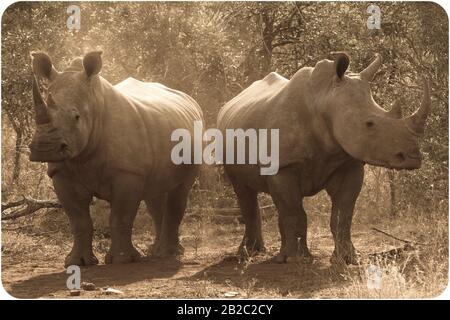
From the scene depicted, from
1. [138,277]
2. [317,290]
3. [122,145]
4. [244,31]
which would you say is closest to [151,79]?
[244,31]

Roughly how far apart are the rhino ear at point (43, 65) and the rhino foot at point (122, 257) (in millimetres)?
2011

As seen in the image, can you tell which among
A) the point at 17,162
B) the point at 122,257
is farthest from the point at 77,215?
the point at 17,162

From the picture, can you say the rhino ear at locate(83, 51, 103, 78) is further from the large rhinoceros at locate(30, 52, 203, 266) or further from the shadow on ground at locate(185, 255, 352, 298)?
the shadow on ground at locate(185, 255, 352, 298)

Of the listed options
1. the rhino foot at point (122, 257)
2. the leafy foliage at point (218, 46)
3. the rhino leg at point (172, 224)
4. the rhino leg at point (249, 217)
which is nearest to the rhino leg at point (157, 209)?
the rhino leg at point (172, 224)

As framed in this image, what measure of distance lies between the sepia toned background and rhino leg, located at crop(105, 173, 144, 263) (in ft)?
0.73

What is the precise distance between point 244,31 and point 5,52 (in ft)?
10.2

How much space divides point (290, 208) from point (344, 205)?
569mm

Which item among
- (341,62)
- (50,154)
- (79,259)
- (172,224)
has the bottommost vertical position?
(79,259)

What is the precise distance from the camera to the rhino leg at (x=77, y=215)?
10.9 metres

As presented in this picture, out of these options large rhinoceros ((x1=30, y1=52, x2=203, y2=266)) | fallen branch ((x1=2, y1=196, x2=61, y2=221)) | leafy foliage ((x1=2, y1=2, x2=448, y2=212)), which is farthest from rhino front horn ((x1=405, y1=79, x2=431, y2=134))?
fallen branch ((x1=2, y1=196, x2=61, y2=221))

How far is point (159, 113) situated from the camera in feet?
38.4

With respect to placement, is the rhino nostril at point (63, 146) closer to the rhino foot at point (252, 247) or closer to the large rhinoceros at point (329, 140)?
the large rhinoceros at point (329, 140)

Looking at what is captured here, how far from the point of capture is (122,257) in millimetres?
10938

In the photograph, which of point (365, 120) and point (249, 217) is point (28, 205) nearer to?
point (249, 217)
